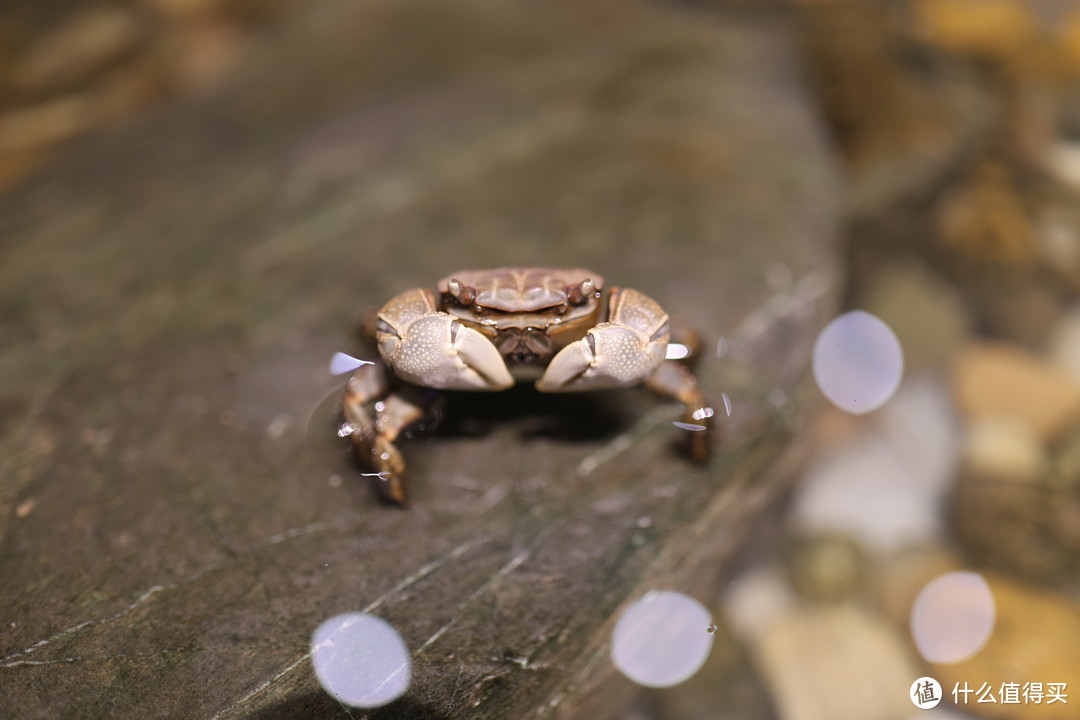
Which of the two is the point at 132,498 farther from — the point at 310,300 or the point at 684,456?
the point at 684,456

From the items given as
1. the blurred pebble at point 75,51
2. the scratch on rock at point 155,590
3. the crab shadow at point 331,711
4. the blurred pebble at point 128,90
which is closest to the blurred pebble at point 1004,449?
the crab shadow at point 331,711

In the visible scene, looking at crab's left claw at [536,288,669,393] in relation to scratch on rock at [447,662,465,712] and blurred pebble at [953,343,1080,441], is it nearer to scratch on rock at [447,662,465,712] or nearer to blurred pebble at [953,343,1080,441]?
scratch on rock at [447,662,465,712]

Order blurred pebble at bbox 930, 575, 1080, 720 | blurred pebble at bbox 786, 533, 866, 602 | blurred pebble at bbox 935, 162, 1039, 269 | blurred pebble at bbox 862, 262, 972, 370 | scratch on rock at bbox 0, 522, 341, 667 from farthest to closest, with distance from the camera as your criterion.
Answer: blurred pebble at bbox 935, 162, 1039, 269
blurred pebble at bbox 862, 262, 972, 370
blurred pebble at bbox 786, 533, 866, 602
blurred pebble at bbox 930, 575, 1080, 720
scratch on rock at bbox 0, 522, 341, 667

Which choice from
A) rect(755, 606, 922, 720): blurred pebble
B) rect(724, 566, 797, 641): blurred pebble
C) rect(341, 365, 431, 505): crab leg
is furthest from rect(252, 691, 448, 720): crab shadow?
rect(755, 606, 922, 720): blurred pebble

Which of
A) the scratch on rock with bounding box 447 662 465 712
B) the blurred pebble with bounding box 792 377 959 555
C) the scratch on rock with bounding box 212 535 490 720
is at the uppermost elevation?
the scratch on rock with bounding box 212 535 490 720

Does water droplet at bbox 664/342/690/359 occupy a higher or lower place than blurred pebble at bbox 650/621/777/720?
higher

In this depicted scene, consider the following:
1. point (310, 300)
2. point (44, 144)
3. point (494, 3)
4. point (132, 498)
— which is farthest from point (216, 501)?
point (494, 3)

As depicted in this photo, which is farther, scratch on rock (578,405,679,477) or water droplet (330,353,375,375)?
water droplet (330,353,375,375)

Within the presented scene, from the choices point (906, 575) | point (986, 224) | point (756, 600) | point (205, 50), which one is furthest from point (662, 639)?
point (205, 50)

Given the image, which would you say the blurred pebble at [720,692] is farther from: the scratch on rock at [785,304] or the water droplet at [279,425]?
the water droplet at [279,425]
